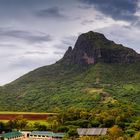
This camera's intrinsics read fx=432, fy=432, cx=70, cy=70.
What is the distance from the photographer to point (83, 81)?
5428 inches

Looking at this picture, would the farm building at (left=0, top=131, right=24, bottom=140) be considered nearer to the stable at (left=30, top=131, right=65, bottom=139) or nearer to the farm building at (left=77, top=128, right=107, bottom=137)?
the stable at (left=30, top=131, right=65, bottom=139)

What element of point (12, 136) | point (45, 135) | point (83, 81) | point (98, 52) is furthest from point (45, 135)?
point (98, 52)

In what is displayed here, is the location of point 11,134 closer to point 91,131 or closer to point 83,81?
point 91,131

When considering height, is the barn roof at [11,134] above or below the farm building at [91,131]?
below

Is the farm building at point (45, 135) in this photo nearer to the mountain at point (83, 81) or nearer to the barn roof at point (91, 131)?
the barn roof at point (91, 131)

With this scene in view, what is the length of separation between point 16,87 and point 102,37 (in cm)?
3619

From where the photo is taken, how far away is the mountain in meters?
113

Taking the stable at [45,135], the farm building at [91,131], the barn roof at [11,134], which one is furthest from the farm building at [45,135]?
the farm building at [91,131]

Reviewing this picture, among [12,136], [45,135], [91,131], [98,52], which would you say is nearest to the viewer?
[12,136]

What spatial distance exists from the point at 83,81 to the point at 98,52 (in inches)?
670

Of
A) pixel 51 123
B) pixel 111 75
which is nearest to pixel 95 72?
pixel 111 75

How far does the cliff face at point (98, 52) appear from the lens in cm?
15075

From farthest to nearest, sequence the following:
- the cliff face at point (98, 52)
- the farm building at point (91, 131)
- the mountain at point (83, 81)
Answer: the cliff face at point (98, 52) → the mountain at point (83, 81) → the farm building at point (91, 131)

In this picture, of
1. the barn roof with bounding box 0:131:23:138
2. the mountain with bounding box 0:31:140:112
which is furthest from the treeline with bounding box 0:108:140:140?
the mountain with bounding box 0:31:140:112
